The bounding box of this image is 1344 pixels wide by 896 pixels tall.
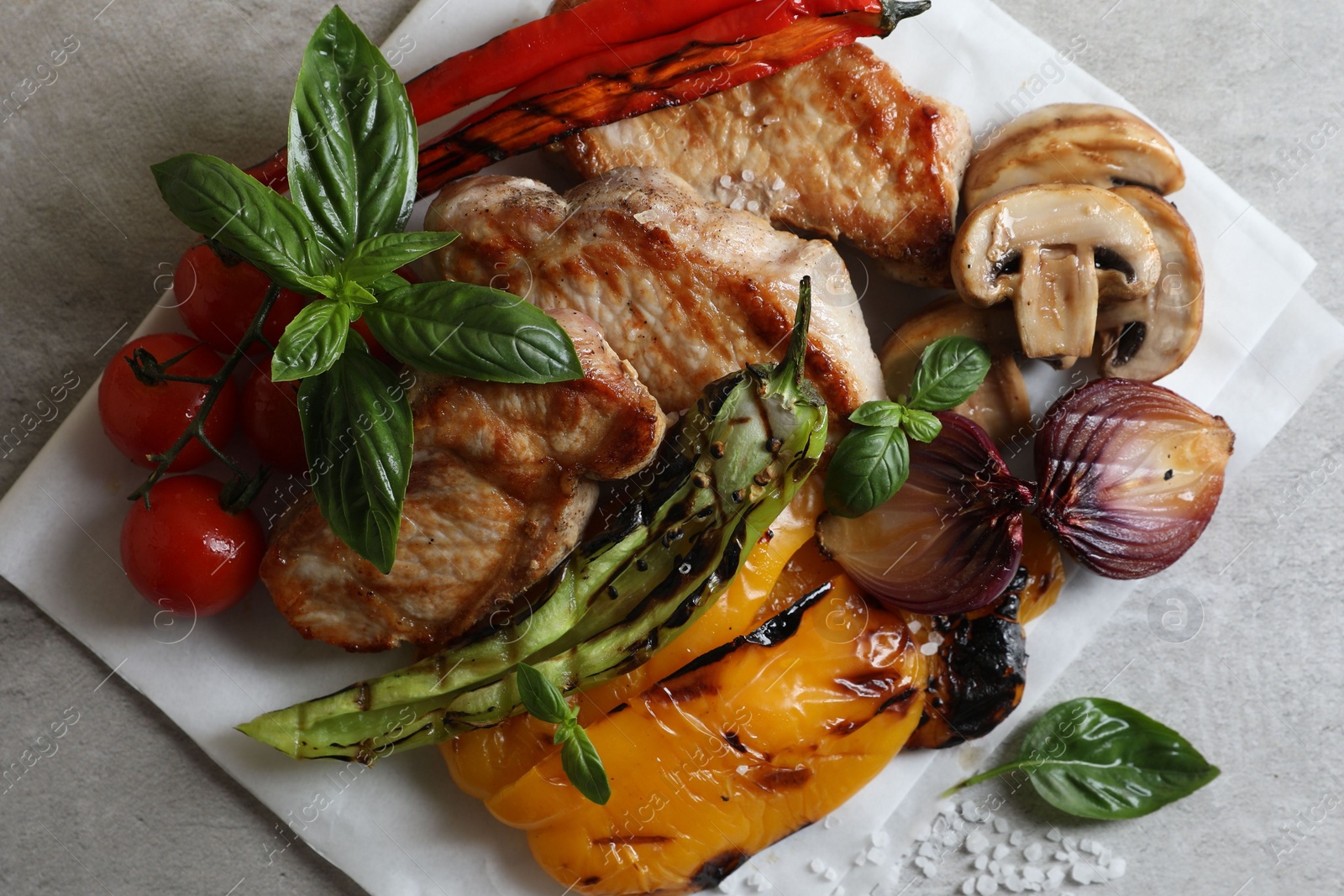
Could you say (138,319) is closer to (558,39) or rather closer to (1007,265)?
(558,39)

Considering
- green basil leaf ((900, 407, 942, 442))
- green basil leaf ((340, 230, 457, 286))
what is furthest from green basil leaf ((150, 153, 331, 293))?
green basil leaf ((900, 407, 942, 442))

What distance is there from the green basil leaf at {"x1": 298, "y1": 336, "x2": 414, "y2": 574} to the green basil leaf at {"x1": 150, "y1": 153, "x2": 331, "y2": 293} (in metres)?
0.23

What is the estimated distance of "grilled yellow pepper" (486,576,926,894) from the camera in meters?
2.32

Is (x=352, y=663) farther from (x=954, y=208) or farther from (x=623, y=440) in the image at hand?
(x=954, y=208)

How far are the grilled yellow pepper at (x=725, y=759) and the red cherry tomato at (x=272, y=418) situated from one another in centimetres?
104

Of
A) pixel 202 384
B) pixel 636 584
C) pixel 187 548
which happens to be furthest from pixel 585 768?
pixel 202 384

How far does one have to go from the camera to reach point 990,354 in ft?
8.21

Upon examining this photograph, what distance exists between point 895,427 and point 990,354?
1.44ft

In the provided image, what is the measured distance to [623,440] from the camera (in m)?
2.22

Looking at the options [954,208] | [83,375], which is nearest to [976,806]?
[954,208]

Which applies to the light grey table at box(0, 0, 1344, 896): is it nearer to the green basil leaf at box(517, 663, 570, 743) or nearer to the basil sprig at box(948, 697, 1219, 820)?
the basil sprig at box(948, 697, 1219, 820)

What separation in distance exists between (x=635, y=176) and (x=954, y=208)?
84cm

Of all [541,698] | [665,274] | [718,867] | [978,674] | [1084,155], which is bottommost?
[718,867]

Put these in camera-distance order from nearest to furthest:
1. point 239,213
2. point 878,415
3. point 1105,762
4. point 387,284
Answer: point 239,213
point 387,284
point 878,415
point 1105,762
